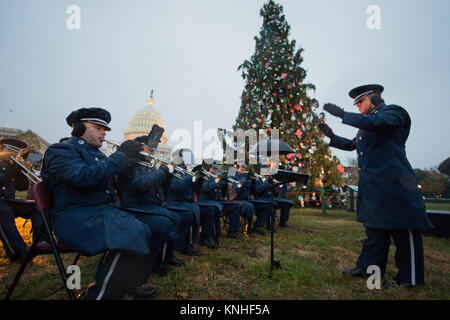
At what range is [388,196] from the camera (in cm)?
279

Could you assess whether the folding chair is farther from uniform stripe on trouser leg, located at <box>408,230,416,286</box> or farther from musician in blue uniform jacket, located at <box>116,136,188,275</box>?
uniform stripe on trouser leg, located at <box>408,230,416,286</box>

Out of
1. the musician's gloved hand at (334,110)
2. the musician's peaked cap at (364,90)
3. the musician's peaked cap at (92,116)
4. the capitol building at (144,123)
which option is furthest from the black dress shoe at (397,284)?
the capitol building at (144,123)

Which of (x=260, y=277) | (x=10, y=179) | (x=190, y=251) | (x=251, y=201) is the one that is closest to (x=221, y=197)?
(x=251, y=201)

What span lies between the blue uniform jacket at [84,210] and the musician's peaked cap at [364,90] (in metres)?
3.51

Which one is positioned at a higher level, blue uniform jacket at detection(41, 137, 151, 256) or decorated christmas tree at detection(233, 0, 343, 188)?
decorated christmas tree at detection(233, 0, 343, 188)

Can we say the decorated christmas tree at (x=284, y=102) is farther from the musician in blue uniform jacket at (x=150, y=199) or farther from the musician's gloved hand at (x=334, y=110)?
the musician in blue uniform jacket at (x=150, y=199)

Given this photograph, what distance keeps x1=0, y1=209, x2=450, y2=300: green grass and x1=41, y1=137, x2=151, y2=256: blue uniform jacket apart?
105 centimetres

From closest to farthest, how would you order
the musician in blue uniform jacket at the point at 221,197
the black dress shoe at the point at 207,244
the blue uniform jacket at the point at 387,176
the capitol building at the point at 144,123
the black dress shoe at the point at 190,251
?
the blue uniform jacket at the point at 387,176, the black dress shoe at the point at 190,251, the black dress shoe at the point at 207,244, the musician in blue uniform jacket at the point at 221,197, the capitol building at the point at 144,123

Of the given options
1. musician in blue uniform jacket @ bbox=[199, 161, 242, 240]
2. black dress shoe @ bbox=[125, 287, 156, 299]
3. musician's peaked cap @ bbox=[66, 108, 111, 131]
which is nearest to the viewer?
black dress shoe @ bbox=[125, 287, 156, 299]

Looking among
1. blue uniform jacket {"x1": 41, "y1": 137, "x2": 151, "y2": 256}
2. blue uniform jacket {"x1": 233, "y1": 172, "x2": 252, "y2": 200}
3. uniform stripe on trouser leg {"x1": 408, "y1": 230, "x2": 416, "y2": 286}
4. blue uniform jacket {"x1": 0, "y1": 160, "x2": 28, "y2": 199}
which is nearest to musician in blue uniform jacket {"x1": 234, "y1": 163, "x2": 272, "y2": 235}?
blue uniform jacket {"x1": 233, "y1": 172, "x2": 252, "y2": 200}

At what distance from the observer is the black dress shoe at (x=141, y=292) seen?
7.64 ft

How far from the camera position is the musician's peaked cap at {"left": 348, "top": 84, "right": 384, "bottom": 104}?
10.5 feet

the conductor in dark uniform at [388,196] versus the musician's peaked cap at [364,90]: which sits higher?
the musician's peaked cap at [364,90]

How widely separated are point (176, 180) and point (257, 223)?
3408 mm
